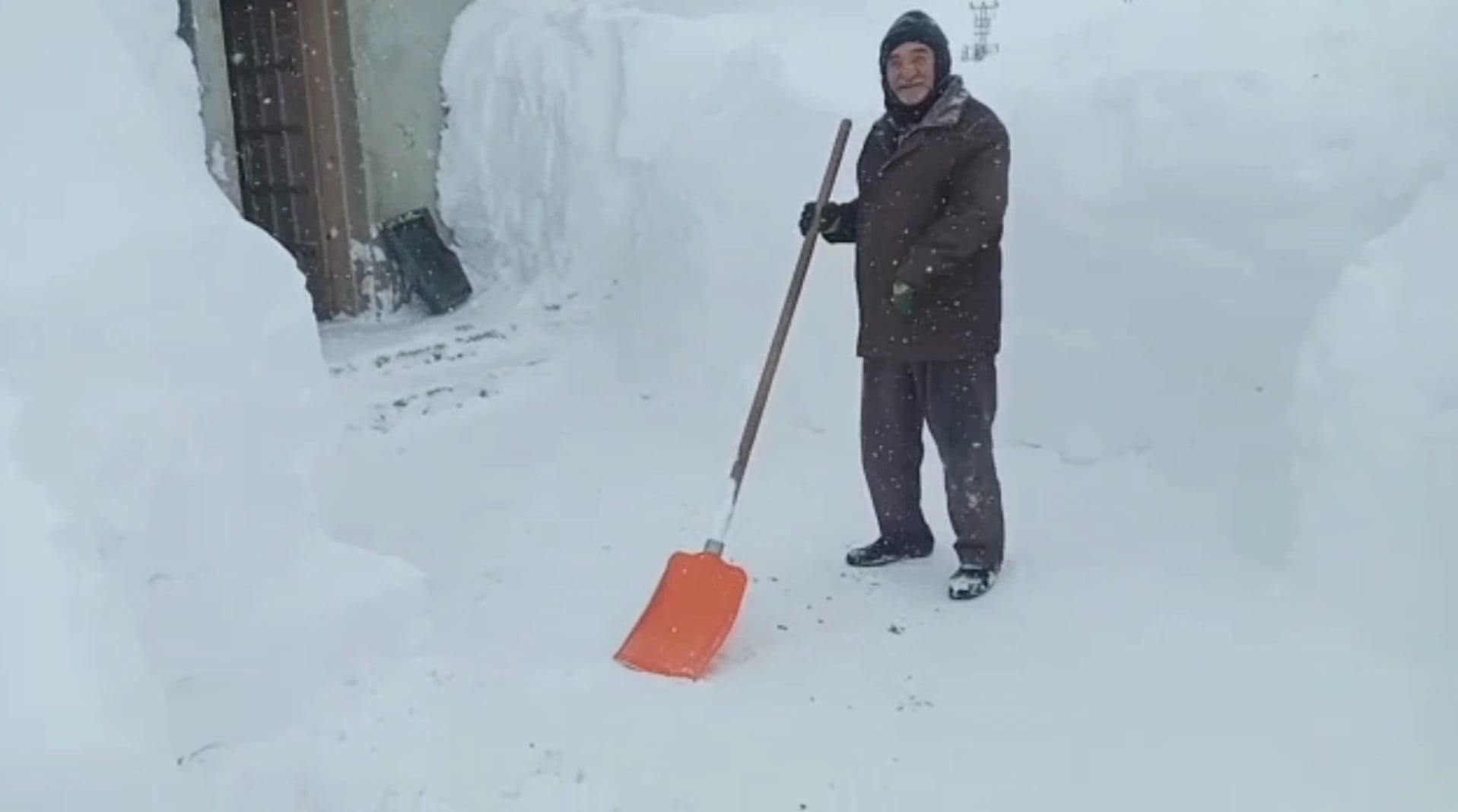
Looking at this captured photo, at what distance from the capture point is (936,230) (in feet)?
9.71

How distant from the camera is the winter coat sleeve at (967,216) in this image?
294 centimetres

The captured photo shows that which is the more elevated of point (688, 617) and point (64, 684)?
point (64, 684)

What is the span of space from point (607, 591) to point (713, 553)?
414 millimetres

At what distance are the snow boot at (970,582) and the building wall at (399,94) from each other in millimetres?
3709

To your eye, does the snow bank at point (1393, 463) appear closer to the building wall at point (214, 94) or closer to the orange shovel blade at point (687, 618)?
the orange shovel blade at point (687, 618)

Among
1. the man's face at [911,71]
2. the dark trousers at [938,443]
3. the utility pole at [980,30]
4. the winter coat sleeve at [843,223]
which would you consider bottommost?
the dark trousers at [938,443]

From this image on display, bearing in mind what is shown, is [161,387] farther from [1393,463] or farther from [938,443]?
[1393,463]

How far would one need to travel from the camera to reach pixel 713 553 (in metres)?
2.97

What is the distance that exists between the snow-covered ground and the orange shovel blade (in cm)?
7

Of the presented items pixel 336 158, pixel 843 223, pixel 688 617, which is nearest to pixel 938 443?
pixel 843 223

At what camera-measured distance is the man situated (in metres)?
2.97

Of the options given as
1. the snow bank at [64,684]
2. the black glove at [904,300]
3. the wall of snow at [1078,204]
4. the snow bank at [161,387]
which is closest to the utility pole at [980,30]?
the wall of snow at [1078,204]

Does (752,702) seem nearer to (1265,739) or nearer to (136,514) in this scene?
(1265,739)

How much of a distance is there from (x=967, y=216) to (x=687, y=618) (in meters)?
1.11
